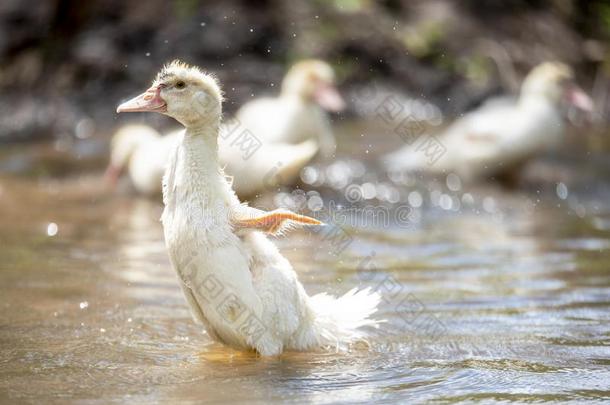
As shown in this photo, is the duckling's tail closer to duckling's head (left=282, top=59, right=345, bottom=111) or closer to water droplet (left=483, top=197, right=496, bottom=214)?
water droplet (left=483, top=197, right=496, bottom=214)

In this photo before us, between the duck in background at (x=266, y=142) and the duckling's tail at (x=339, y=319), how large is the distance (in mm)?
3229

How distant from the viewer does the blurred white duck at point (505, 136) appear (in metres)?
10.7

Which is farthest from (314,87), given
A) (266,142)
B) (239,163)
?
(239,163)

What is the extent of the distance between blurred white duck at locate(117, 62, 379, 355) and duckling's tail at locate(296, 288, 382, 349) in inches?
2.5

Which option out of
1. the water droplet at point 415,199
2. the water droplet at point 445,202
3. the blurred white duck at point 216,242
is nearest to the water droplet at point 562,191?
the water droplet at point 445,202

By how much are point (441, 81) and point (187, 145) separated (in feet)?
31.2

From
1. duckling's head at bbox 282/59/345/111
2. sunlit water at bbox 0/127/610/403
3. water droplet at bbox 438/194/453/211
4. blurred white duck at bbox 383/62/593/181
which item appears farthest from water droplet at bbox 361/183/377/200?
duckling's head at bbox 282/59/345/111

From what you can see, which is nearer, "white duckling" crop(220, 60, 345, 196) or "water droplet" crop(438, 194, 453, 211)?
"white duckling" crop(220, 60, 345, 196)

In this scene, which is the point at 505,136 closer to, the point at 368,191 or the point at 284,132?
the point at 368,191

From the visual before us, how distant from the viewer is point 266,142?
9.54 meters

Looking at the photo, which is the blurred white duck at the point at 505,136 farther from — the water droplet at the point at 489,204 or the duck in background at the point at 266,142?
the duck in background at the point at 266,142

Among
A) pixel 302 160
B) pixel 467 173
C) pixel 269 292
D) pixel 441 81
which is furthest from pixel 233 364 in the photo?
pixel 441 81

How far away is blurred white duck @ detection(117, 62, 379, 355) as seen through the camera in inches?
195

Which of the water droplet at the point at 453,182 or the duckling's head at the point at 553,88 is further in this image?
the duckling's head at the point at 553,88
